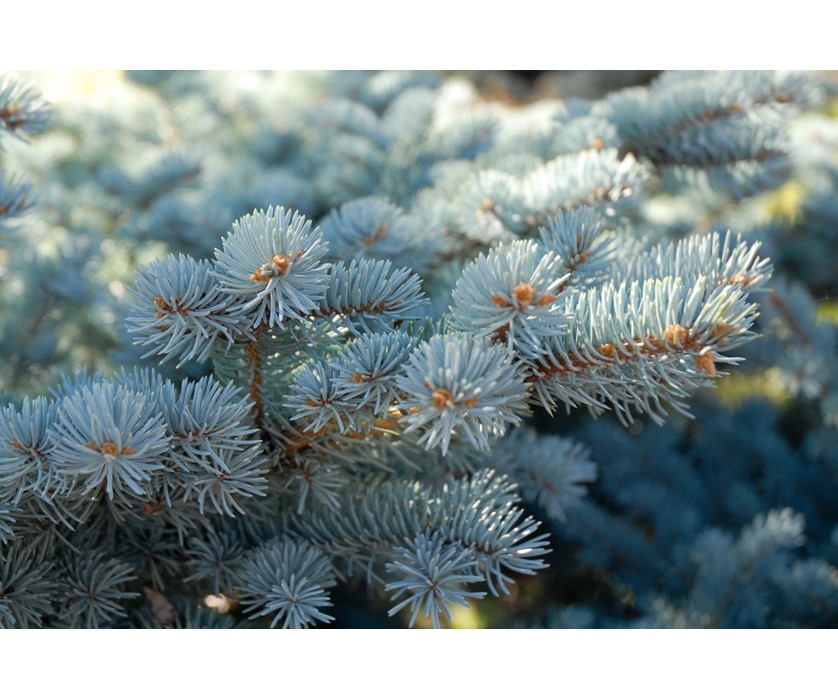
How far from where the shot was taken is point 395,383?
42 cm

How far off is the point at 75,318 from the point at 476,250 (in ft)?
1.76

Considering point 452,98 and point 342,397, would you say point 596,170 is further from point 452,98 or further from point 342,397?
point 452,98

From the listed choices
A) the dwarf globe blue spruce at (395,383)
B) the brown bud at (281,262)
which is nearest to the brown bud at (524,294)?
the dwarf globe blue spruce at (395,383)

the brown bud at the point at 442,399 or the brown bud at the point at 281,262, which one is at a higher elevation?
the brown bud at the point at 281,262

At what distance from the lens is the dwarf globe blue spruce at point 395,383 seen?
40cm

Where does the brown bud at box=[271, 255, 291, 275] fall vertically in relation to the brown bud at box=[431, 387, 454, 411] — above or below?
above

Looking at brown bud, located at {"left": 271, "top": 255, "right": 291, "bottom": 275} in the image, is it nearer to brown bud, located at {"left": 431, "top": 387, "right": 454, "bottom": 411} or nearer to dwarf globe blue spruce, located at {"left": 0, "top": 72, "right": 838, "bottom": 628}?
dwarf globe blue spruce, located at {"left": 0, "top": 72, "right": 838, "bottom": 628}

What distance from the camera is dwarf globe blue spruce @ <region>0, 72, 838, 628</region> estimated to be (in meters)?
0.40

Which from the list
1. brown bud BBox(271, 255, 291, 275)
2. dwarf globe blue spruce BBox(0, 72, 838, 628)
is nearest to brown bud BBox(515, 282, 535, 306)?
dwarf globe blue spruce BBox(0, 72, 838, 628)

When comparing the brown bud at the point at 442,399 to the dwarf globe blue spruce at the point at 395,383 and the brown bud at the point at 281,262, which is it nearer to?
the dwarf globe blue spruce at the point at 395,383

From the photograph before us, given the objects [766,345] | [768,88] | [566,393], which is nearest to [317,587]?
[566,393]

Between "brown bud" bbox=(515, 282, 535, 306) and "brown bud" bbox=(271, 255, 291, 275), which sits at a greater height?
"brown bud" bbox=(271, 255, 291, 275)

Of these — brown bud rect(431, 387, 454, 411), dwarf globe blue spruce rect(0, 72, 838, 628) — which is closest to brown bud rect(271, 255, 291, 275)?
dwarf globe blue spruce rect(0, 72, 838, 628)

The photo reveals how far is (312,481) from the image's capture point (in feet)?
1.70
